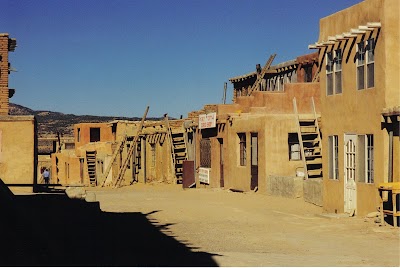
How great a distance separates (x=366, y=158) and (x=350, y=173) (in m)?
1.26

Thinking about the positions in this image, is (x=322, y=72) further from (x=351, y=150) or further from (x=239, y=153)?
(x=239, y=153)

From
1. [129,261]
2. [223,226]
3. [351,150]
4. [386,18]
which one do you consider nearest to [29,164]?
[223,226]

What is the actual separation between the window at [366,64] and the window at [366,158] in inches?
56.5

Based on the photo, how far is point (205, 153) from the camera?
3650cm

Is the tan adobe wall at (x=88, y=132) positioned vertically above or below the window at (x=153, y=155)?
above

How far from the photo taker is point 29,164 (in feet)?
85.3

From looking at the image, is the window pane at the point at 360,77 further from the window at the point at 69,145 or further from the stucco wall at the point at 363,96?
the window at the point at 69,145

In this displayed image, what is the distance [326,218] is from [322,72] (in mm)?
4813

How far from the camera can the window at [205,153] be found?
3597cm

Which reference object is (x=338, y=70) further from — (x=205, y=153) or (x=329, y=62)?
(x=205, y=153)

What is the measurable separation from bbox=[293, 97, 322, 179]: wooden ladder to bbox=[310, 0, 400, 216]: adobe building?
5358 mm

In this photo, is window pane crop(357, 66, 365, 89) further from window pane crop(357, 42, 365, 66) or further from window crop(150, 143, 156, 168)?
→ window crop(150, 143, 156, 168)

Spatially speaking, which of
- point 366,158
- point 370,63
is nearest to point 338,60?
point 370,63

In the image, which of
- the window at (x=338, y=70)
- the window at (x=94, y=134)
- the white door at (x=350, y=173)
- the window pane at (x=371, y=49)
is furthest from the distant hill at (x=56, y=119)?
the window pane at (x=371, y=49)
